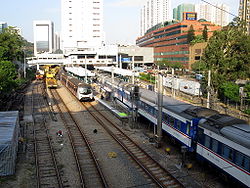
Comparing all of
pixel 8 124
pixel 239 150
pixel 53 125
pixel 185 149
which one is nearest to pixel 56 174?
pixel 8 124

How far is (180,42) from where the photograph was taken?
85.7m

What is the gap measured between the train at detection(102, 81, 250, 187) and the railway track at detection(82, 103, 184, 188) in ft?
6.88

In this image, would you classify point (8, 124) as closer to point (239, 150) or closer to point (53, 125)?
point (53, 125)

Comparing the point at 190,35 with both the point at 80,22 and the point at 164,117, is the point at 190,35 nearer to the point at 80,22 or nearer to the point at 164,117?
the point at 80,22

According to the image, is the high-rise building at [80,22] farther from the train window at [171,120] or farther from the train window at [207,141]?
the train window at [207,141]

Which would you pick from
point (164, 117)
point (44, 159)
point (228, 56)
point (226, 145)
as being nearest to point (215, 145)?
point (226, 145)

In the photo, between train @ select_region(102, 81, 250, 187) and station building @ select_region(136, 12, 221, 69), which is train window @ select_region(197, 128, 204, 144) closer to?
train @ select_region(102, 81, 250, 187)

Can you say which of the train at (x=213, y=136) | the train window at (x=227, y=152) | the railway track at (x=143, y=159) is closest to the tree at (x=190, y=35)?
the railway track at (x=143, y=159)

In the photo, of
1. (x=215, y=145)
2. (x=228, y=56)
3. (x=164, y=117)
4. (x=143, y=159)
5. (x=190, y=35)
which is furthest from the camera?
(x=190, y=35)

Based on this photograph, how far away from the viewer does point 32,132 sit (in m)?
20.7

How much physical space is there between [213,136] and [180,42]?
77.4 metres

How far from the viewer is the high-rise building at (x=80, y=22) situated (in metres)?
120

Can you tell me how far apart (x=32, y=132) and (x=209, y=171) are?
46.4 feet

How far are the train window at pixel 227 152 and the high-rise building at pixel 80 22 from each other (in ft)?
369
